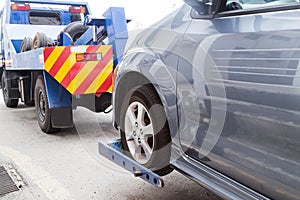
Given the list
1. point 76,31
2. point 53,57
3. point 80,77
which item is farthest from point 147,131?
point 76,31

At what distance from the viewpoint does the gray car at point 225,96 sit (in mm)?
1472

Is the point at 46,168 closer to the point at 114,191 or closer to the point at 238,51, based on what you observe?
the point at 114,191

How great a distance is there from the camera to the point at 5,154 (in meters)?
3.98

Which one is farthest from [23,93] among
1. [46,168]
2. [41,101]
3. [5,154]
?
[46,168]

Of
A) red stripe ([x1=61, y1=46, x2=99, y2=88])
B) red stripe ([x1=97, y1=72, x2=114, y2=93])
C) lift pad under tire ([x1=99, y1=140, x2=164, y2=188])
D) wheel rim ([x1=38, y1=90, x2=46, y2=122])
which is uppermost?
red stripe ([x1=61, y1=46, x2=99, y2=88])

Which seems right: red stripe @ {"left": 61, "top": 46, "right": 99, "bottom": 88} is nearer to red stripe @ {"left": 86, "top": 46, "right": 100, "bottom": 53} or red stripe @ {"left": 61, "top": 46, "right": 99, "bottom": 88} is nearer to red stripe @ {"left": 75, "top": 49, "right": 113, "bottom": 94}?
red stripe @ {"left": 86, "top": 46, "right": 100, "bottom": 53}

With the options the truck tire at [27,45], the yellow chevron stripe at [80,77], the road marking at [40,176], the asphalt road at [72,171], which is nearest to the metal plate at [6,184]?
the asphalt road at [72,171]

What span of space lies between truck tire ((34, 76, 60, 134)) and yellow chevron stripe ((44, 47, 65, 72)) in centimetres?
53

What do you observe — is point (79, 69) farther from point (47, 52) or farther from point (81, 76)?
→ point (47, 52)

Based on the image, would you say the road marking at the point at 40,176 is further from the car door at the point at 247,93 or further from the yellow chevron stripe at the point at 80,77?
the car door at the point at 247,93

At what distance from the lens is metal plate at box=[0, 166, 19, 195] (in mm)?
2984

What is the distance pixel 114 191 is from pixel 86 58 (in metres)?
1.90

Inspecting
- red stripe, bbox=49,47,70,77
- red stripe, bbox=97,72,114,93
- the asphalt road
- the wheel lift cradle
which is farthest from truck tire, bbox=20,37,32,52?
red stripe, bbox=97,72,114,93

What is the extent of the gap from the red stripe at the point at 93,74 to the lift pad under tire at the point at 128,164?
140cm
